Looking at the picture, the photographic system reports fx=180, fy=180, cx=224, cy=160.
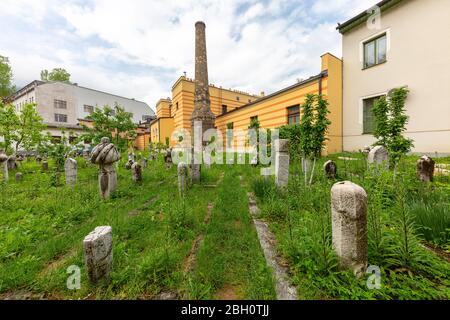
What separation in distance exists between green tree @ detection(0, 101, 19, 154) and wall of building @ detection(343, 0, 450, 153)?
754 inches

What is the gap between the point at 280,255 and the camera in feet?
7.49

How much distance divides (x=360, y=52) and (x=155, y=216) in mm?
12956

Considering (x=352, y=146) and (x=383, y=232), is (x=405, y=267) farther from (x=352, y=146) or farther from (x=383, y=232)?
(x=352, y=146)

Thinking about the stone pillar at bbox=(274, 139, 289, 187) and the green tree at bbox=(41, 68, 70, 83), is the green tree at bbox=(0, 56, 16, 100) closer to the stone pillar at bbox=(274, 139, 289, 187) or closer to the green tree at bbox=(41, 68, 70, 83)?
the green tree at bbox=(41, 68, 70, 83)

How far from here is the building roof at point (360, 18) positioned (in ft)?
28.2

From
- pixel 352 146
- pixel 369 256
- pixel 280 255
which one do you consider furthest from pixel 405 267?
pixel 352 146

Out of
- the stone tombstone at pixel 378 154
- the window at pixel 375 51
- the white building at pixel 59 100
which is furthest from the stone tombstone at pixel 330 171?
the white building at pixel 59 100

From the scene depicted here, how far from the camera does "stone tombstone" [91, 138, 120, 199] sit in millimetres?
4562

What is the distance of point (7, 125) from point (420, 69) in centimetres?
2067

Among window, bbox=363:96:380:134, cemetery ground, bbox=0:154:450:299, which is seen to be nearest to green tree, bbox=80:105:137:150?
cemetery ground, bbox=0:154:450:299

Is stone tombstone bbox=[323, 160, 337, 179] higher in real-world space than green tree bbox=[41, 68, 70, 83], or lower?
lower

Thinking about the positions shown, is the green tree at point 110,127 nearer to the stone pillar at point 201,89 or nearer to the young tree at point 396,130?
the stone pillar at point 201,89
